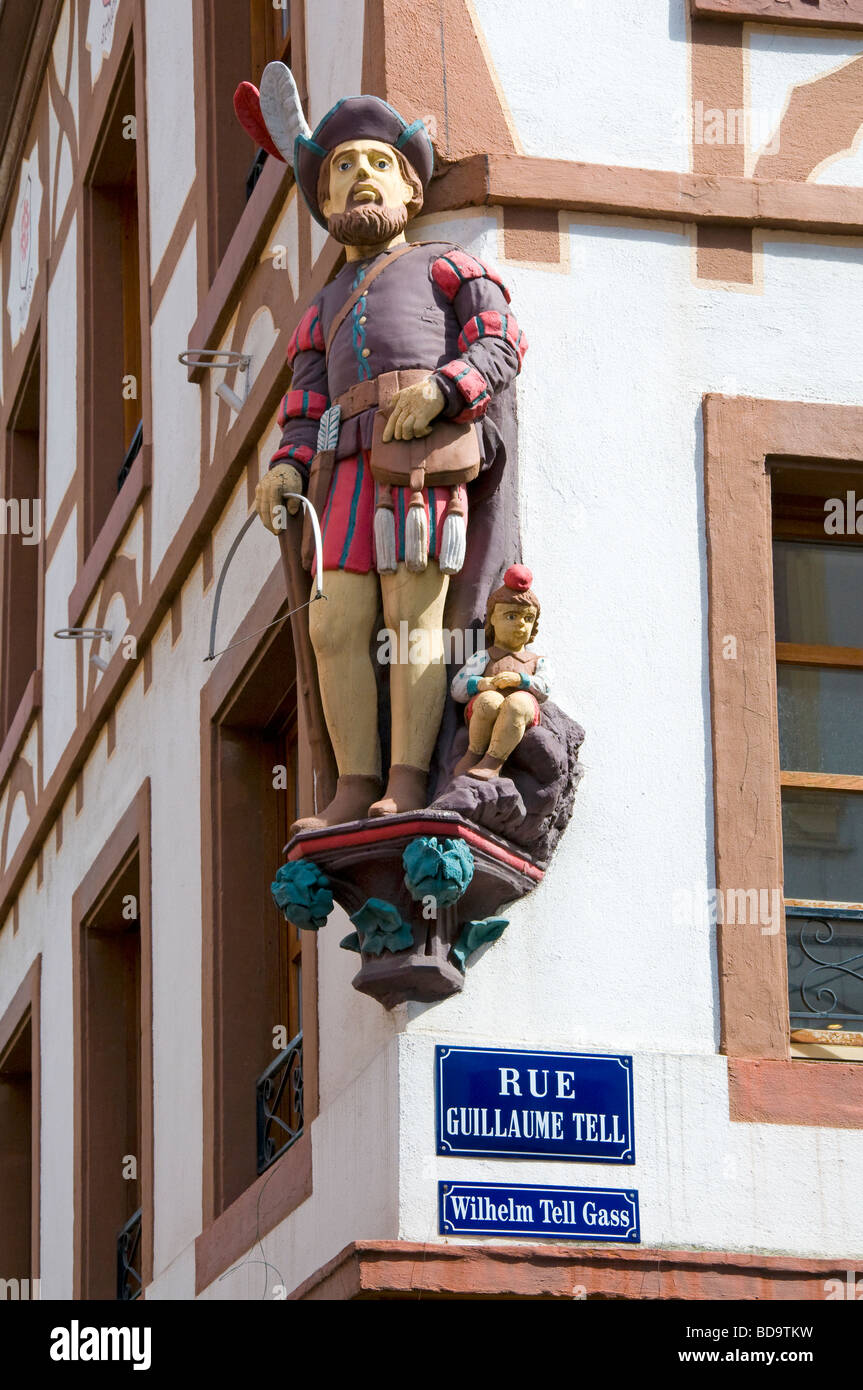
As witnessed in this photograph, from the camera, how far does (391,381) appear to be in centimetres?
959

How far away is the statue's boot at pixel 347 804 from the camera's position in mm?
9328

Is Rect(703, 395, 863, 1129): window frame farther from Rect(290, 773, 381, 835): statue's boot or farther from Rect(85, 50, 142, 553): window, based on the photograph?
Rect(85, 50, 142, 553): window

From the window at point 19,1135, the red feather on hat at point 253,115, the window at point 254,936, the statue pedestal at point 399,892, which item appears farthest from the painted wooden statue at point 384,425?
the window at point 19,1135

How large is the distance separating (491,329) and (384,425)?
0.40 m

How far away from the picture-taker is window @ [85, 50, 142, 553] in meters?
14.8

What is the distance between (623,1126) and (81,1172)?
15.3 feet

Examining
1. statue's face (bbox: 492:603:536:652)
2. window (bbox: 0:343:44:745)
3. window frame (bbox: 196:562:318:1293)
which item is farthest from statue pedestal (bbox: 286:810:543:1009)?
window (bbox: 0:343:44:745)

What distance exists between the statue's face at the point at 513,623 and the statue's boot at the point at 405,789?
0.42 metres

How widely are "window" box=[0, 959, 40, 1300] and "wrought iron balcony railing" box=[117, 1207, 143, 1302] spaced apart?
5.36 ft

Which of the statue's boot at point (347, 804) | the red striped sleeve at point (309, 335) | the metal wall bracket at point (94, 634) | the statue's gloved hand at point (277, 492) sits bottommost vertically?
the statue's boot at point (347, 804)

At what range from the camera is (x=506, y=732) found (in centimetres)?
917

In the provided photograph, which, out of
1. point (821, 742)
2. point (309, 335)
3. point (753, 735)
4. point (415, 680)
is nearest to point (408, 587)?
point (415, 680)

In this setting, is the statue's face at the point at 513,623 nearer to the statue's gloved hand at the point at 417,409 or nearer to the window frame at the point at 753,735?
the statue's gloved hand at the point at 417,409
